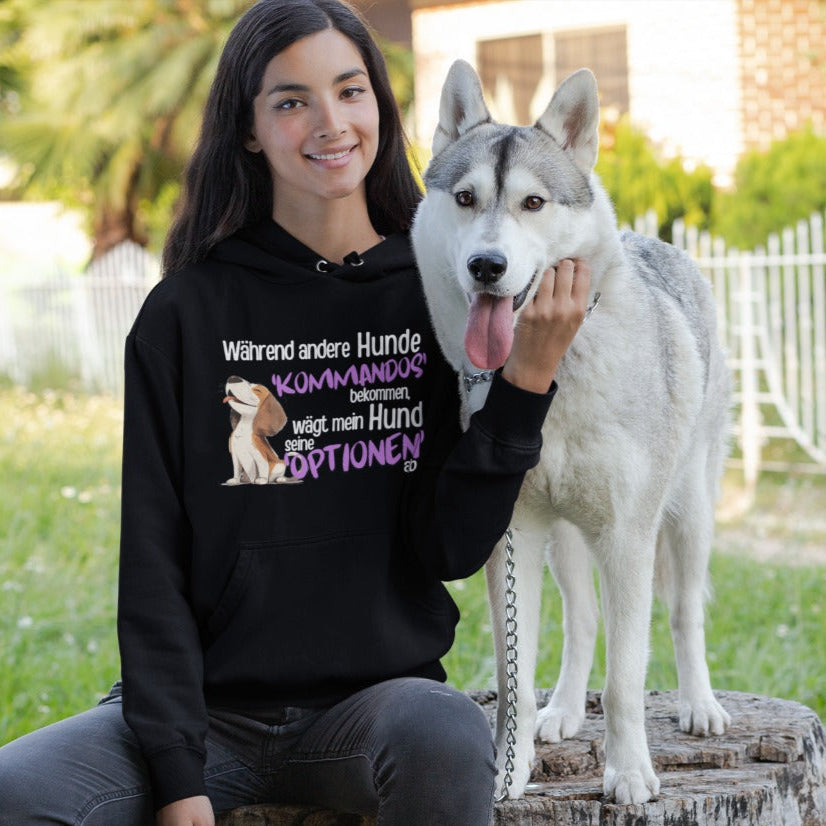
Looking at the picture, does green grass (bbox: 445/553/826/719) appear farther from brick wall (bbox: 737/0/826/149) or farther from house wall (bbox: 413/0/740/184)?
brick wall (bbox: 737/0/826/149)

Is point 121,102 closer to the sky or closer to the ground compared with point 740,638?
closer to the sky

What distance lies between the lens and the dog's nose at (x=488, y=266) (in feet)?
7.28

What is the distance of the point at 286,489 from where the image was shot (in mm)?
2426

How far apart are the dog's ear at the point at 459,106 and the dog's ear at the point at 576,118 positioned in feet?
0.49

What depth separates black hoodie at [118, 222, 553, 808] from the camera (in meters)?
2.31

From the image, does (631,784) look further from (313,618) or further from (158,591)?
(158,591)

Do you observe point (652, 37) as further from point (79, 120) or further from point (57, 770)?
point (57, 770)

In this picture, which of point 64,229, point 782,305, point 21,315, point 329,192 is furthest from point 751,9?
point 64,229

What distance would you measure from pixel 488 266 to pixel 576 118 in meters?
0.49

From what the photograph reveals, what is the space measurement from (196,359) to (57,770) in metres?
0.80

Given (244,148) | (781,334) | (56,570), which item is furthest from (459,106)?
(781,334)

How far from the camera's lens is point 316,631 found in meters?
2.38

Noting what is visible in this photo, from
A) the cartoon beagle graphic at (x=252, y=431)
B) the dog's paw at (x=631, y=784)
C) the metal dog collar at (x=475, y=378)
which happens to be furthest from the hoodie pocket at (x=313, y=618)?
the dog's paw at (x=631, y=784)

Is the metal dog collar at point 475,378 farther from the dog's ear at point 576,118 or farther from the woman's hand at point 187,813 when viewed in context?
the woman's hand at point 187,813
